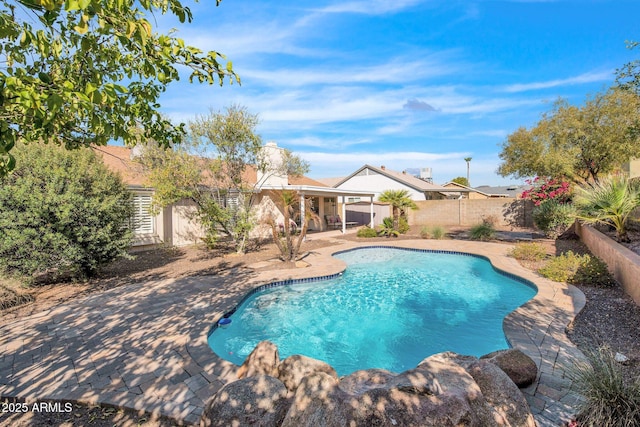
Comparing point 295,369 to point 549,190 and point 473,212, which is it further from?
point 473,212

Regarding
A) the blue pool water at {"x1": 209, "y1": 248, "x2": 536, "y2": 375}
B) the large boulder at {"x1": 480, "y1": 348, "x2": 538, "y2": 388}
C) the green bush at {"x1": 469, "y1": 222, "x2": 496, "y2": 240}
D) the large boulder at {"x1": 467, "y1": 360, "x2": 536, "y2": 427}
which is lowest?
the blue pool water at {"x1": 209, "y1": 248, "x2": 536, "y2": 375}

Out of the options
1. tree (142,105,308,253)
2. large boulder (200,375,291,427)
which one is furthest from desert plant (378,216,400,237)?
large boulder (200,375,291,427)

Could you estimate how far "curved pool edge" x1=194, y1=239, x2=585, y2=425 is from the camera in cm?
340

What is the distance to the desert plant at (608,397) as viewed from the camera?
9.07ft

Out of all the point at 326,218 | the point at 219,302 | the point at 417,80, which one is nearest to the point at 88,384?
the point at 219,302

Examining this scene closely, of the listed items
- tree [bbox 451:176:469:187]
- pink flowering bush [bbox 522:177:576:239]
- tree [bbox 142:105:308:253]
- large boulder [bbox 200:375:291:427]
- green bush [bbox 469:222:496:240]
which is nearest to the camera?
large boulder [bbox 200:375:291:427]

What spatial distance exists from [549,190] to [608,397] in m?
18.3

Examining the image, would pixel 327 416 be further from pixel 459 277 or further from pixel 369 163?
pixel 369 163

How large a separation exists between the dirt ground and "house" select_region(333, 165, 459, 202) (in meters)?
16.0

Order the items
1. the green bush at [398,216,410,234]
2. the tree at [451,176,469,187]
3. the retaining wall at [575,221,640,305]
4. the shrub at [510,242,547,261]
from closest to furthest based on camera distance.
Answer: the retaining wall at [575,221,640,305]
the shrub at [510,242,547,261]
the green bush at [398,216,410,234]
the tree at [451,176,469,187]

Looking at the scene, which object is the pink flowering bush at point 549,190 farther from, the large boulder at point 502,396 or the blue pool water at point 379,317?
the large boulder at point 502,396

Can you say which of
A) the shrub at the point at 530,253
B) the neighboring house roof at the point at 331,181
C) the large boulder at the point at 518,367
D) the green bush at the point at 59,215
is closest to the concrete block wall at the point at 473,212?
the neighboring house roof at the point at 331,181

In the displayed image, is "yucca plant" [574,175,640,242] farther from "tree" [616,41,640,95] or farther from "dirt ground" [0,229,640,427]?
"tree" [616,41,640,95]

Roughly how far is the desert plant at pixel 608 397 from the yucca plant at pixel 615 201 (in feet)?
25.2
